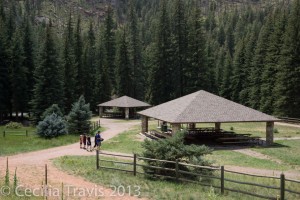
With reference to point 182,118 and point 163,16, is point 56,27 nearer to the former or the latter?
point 163,16

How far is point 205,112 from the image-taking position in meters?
34.7

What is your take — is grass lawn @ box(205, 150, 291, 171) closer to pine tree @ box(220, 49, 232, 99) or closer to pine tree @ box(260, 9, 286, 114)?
pine tree @ box(260, 9, 286, 114)

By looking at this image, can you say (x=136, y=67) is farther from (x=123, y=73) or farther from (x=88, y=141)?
(x=88, y=141)

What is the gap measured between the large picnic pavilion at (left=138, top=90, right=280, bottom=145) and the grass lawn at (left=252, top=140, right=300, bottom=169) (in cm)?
159

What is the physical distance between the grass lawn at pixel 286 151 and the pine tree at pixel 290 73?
72.2ft

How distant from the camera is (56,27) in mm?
180375

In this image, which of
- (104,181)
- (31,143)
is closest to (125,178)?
(104,181)

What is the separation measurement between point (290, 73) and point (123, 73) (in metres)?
31.2

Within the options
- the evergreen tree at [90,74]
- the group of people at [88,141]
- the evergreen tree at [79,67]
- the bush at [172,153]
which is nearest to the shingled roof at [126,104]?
the evergreen tree at [90,74]

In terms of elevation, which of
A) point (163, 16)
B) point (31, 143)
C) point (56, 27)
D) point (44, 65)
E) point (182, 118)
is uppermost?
point (56, 27)

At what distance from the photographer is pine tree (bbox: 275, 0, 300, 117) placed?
57.5 metres

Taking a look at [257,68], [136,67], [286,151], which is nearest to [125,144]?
[286,151]

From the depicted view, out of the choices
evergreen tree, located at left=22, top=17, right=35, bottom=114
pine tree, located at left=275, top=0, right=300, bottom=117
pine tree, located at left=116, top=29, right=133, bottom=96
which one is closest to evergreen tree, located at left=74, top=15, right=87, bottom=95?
pine tree, located at left=116, top=29, right=133, bottom=96

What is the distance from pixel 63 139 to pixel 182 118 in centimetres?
1178
